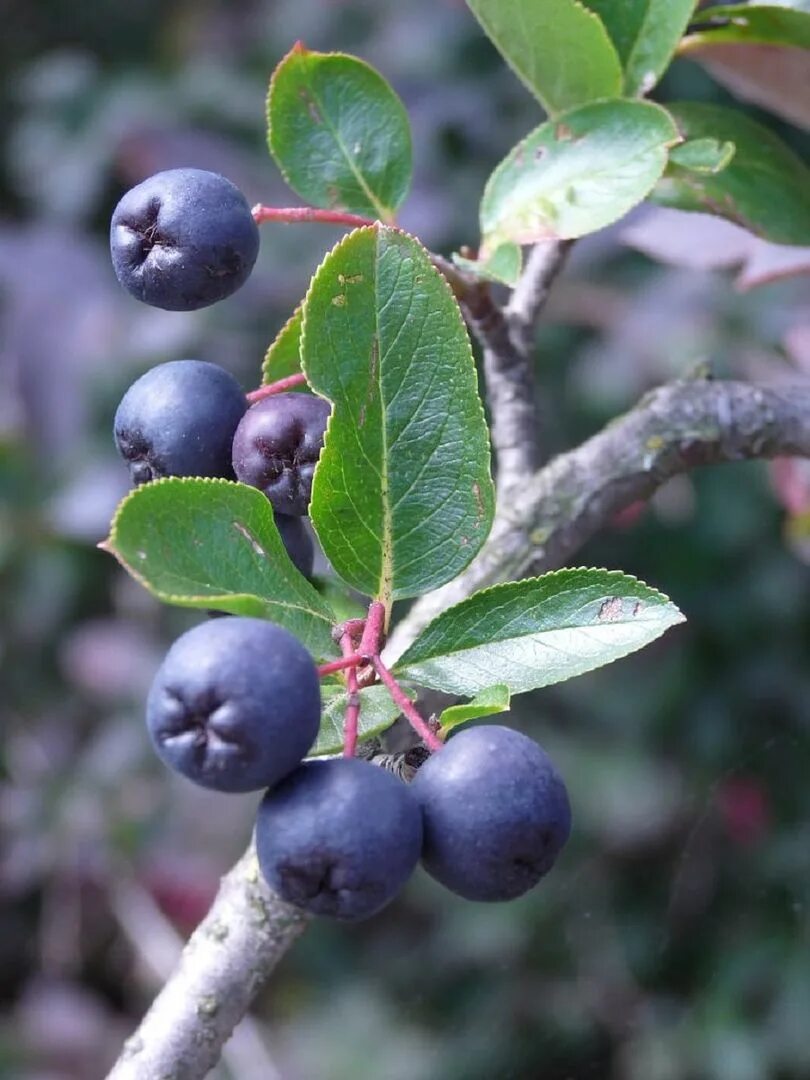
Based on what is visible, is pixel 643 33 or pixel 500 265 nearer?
pixel 500 265

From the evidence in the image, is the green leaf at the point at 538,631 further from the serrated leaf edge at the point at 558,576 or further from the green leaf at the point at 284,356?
the green leaf at the point at 284,356

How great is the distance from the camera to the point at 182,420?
2.43 ft

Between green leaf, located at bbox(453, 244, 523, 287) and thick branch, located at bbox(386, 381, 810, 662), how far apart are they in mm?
194

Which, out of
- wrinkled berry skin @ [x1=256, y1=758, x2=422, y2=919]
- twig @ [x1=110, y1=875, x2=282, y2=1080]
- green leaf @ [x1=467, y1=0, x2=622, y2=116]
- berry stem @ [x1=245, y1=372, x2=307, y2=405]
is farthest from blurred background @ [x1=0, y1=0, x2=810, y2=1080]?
wrinkled berry skin @ [x1=256, y1=758, x2=422, y2=919]

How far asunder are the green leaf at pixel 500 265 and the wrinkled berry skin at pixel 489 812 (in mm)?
314

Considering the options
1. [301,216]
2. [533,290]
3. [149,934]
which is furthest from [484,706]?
[149,934]

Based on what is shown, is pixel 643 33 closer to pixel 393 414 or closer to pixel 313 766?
pixel 393 414

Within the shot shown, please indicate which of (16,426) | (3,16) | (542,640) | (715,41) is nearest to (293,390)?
(542,640)

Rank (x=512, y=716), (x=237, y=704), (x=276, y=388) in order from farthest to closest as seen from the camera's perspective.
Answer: (x=512, y=716) → (x=276, y=388) → (x=237, y=704)

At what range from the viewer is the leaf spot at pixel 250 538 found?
2.17 feet

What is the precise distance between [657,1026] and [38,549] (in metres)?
1.33

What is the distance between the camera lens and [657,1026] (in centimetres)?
214

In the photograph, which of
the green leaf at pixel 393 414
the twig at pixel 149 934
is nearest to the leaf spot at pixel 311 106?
the green leaf at pixel 393 414

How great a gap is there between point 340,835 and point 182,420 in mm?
275
